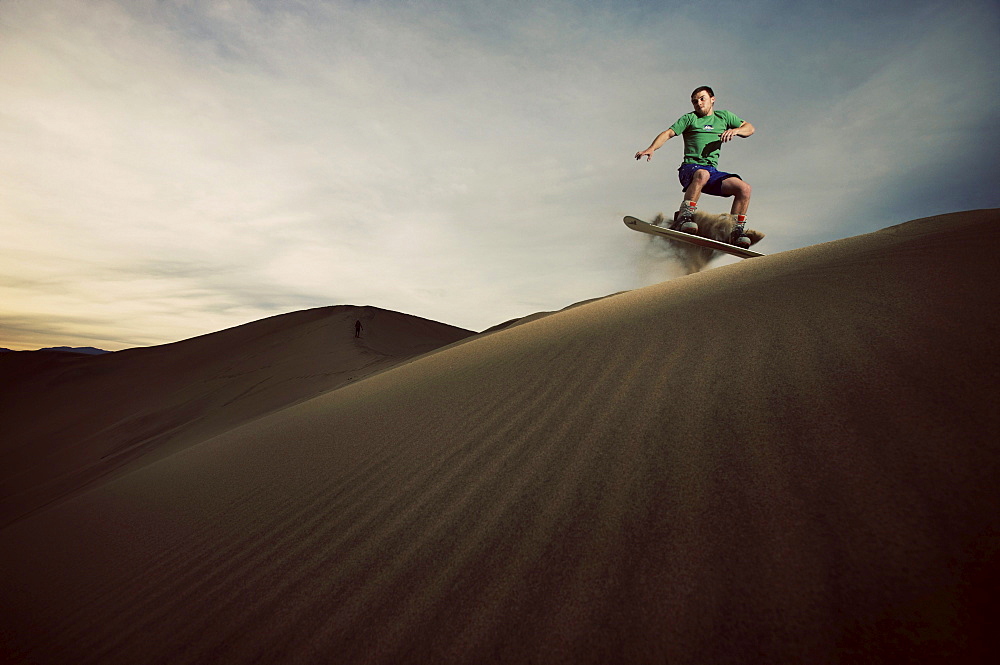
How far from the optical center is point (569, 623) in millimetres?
1172

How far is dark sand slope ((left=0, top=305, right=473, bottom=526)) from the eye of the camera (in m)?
8.73

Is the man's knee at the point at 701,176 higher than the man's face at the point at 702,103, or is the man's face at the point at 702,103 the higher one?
the man's face at the point at 702,103

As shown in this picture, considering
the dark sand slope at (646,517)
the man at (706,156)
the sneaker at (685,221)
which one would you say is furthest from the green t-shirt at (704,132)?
the dark sand slope at (646,517)

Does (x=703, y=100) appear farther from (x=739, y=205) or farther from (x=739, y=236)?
(x=739, y=236)

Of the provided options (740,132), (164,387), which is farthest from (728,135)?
(164,387)

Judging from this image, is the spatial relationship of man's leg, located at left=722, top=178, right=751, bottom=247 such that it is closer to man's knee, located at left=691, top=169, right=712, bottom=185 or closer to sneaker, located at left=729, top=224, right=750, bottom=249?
sneaker, located at left=729, top=224, right=750, bottom=249

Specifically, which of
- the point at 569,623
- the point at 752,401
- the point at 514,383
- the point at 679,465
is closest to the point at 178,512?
the point at 514,383

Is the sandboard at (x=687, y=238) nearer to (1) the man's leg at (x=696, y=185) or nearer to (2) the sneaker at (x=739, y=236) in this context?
(2) the sneaker at (x=739, y=236)

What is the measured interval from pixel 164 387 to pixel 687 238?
18370 millimetres

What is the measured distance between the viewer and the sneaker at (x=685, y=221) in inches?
262

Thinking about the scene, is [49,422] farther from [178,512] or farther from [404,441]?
[404,441]

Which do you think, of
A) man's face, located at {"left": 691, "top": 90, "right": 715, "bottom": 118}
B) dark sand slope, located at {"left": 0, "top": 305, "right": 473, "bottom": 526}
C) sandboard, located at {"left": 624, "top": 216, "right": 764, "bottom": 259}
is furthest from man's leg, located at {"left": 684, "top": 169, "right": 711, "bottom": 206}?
dark sand slope, located at {"left": 0, "top": 305, "right": 473, "bottom": 526}

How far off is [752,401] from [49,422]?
2060 cm

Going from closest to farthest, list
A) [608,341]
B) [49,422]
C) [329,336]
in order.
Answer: [608,341] < [49,422] < [329,336]
